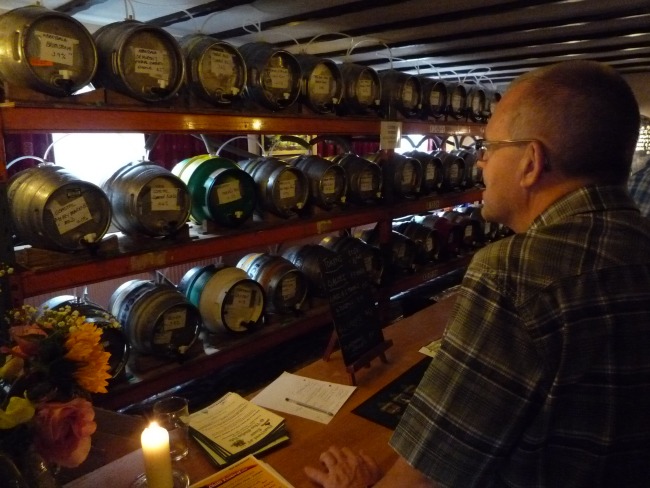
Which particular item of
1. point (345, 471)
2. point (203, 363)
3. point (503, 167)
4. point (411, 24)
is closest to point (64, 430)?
point (345, 471)

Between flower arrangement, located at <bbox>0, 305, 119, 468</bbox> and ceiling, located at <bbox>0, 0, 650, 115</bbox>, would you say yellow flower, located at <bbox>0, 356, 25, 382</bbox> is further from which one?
ceiling, located at <bbox>0, 0, 650, 115</bbox>

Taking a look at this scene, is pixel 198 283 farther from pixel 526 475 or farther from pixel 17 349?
pixel 526 475

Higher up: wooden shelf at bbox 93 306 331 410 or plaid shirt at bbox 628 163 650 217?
plaid shirt at bbox 628 163 650 217

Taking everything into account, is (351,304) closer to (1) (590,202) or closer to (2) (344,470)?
(2) (344,470)

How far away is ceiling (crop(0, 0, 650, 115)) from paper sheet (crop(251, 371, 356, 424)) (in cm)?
188

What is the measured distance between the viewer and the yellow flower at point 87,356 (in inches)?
36.2

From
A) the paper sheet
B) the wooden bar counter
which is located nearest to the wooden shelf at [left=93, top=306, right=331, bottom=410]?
the wooden bar counter

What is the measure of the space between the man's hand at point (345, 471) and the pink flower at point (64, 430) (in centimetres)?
62

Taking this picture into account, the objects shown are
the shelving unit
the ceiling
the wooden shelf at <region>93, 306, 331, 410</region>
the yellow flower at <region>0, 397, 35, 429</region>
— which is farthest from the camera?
the ceiling

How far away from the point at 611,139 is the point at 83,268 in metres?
1.87

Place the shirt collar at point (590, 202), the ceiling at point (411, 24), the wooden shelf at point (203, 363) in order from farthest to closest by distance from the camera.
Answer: the ceiling at point (411, 24)
the wooden shelf at point (203, 363)
the shirt collar at point (590, 202)

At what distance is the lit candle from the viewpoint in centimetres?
107

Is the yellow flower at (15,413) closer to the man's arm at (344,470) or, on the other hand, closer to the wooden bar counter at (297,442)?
the wooden bar counter at (297,442)

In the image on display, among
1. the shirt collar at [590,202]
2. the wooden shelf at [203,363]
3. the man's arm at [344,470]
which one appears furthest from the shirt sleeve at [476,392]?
the wooden shelf at [203,363]
